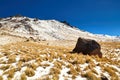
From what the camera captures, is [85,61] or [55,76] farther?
[85,61]

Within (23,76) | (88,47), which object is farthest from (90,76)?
(88,47)

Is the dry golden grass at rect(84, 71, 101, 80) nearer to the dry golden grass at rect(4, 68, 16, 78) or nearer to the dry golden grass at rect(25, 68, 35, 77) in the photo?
the dry golden grass at rect(25, 68, 35, 77)

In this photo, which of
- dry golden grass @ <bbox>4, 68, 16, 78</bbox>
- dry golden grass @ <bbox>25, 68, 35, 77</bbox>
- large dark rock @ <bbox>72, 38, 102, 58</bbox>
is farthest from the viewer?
large dark rock @ <bbox>72, 38, 102, 58</bbox>

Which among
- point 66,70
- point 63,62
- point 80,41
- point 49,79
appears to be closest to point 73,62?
point 63,62

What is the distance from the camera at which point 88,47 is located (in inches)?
960

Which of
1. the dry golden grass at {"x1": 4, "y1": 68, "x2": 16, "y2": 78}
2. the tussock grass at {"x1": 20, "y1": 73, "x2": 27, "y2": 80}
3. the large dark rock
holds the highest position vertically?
the large dark rock

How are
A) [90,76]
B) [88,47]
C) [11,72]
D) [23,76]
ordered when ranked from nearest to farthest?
[23,76], [90,76], [11,72], [88,47]

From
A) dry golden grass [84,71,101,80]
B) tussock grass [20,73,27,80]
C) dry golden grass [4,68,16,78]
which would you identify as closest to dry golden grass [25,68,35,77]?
tussock grass [20,73,27,80]

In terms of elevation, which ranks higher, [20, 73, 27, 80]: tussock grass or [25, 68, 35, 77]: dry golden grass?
[25, 68, 35, 77]: dry golden grass

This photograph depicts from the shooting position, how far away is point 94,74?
14.5m

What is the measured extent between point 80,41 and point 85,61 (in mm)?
7495

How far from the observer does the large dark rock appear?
2392 centimetres

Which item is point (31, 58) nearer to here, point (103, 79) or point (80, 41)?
point (103, 79)

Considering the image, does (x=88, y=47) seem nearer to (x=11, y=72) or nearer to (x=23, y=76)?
(x=11, y=72)
